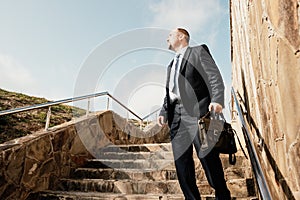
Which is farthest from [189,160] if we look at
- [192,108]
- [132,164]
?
[132,164]

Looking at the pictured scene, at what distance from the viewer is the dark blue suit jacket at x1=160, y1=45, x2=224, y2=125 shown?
2.22 metres

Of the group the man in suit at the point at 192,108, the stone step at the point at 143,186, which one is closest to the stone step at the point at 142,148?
the stone step at the point at 143,186

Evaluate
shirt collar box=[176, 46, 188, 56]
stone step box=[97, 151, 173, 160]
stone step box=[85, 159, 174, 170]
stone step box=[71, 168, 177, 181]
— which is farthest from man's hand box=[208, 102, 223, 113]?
stone step box=[97, 151, 173, 160]

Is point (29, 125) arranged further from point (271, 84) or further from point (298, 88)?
point (298, 88)

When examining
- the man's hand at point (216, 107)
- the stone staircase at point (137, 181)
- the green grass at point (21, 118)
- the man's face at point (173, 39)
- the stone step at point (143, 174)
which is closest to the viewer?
the man's hand at point (216, 107)

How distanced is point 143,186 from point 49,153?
121 cm

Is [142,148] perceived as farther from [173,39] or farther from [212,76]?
[212,76]

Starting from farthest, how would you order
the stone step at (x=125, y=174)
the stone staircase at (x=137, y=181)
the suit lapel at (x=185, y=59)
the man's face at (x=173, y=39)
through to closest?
the stone step at (x=125, y=174) < the stone staircase at (x=137, y=181) < the man's face at (x=173, y=39) < the suit lapel at (x=185, y=59)

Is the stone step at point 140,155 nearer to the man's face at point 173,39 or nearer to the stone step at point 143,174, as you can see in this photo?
the stone step at point 143,174

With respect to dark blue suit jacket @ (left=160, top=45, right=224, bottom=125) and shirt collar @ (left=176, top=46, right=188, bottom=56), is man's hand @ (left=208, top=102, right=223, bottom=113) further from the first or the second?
shirt collar @ (left=176, top=46, right=188, bottom=56)

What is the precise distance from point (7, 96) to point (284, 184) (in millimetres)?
7267

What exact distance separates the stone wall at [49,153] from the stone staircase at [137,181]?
0.15 meters

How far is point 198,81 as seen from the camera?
2.29 metres

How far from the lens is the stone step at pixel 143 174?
3.20 metres
